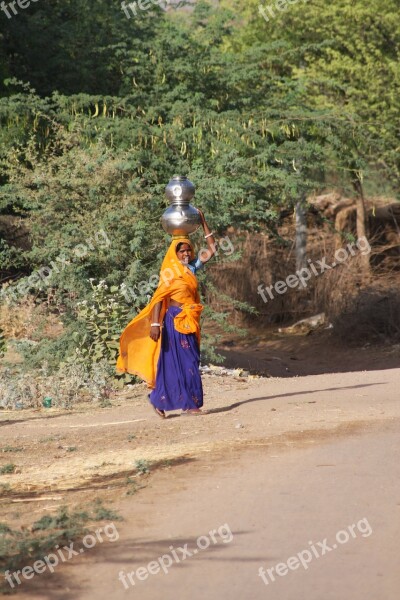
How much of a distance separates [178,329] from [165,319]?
0.17 metres

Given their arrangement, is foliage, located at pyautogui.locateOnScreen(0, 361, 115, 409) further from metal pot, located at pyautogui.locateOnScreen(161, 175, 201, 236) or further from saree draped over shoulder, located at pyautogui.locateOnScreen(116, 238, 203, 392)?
metal pot, located at pyautogui.locateOnScreen(161, 175, 201, 236)

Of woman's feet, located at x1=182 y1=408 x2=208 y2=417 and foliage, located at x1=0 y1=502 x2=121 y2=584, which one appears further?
woman's feet, located at x1=182 y1=408 x2=208 y2=417

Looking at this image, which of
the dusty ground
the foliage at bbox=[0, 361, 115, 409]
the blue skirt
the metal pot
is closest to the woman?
the blue skirt

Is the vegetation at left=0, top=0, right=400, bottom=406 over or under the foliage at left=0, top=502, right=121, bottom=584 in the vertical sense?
over

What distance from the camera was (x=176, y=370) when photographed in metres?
9.84

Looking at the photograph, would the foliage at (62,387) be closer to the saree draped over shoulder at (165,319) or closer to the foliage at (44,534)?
the saree draped over shoulder at (165,319)

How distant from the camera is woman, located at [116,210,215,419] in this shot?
9734 millimetres

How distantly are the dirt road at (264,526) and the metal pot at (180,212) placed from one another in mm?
1871

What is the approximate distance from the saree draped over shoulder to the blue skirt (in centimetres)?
1

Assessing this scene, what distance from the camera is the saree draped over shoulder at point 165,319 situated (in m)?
9.73

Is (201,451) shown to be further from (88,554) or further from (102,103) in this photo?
(102,103)

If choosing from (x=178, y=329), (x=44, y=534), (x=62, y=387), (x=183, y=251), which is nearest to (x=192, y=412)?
(x=178, y=329)

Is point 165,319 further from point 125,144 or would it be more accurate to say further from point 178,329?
point 125,144

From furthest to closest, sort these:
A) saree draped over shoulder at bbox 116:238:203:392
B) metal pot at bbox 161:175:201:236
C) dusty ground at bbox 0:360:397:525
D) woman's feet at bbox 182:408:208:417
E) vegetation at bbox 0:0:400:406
→ vegetation at bbox 0:0:400:406
woman's feet at bbox 182:408:208:417
saree draped over shoulder at bbox 116:238:203:392
metal pot at bbox 161:175:201:236
dusty ground at bbox 0:360:397:525
